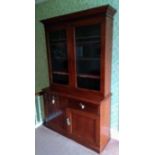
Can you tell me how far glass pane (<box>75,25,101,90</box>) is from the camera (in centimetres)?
210

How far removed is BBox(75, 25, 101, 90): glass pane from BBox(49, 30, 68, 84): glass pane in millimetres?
273

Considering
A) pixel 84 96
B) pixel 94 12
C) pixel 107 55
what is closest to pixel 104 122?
pixel 84 96

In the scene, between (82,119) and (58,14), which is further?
(58,14)

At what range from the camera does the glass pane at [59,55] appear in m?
2.46

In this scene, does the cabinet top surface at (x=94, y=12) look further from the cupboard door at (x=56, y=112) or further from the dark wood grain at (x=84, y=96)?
the cupboard door at (x=56, y=112)

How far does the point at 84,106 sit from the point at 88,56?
2.36 ft

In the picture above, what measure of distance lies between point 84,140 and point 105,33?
5.09 ft

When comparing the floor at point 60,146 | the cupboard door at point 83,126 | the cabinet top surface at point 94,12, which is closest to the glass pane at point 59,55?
the cabinet top surface at point 94,12

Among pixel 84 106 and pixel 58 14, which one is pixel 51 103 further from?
pixel 58 14

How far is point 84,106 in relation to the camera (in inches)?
84.6

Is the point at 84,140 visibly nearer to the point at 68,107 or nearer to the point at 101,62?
the point at 68,107

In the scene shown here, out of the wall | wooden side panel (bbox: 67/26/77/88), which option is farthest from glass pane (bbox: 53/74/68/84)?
the wall
